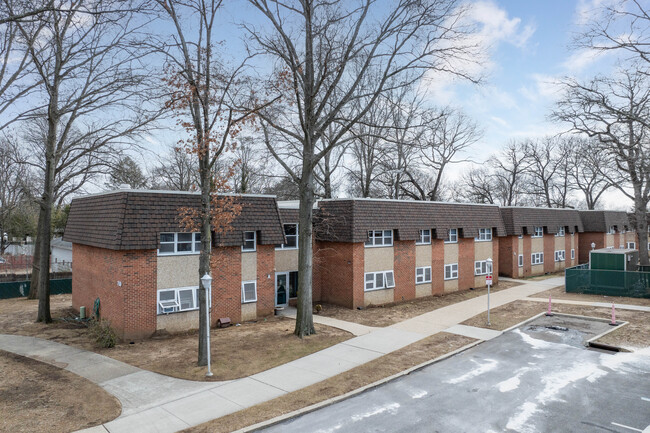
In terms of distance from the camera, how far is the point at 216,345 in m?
14.4

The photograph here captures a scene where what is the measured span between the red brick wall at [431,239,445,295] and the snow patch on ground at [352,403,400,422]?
16.2m

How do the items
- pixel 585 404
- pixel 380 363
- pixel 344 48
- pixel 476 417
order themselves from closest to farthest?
pixel 476 417
pixel 585 404
pixel 380 363
pixel 344 48

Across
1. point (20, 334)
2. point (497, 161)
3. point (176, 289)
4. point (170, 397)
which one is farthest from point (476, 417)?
point (497, 161)

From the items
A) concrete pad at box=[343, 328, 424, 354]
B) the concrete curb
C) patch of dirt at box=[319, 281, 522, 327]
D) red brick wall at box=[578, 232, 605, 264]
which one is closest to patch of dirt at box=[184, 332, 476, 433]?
the concrete curb

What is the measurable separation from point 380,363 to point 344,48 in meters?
11.6

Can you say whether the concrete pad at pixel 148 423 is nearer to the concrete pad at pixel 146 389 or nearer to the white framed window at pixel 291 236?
the concrete pad at pixel 146 389

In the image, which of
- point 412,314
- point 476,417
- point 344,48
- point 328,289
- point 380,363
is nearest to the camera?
point 476,417

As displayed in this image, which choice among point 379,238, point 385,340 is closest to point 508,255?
point 379,238

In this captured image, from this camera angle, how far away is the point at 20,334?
16016 mm

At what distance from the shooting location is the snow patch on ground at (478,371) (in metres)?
11.2

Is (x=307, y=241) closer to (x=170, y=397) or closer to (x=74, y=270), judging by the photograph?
(x=170, y=397)

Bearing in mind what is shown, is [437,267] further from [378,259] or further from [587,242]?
[587,242]

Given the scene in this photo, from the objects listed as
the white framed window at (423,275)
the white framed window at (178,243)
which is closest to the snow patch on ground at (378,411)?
the white framed window at (178,243)

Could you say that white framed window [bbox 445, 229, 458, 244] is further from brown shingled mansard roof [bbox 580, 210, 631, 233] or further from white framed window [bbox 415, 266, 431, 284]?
brown shingled mansard roof [bbox 580, 210, 631, 233]
